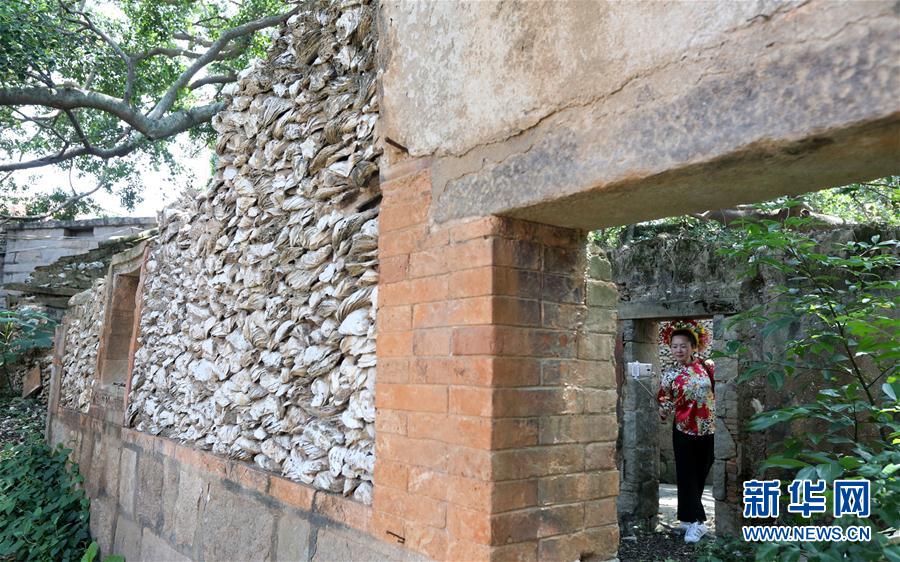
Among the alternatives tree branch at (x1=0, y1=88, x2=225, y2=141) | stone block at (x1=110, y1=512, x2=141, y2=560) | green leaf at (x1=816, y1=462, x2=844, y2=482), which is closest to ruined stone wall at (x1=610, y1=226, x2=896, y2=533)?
green leaf at (x1=816, y1=462, x2=844, y2=482)

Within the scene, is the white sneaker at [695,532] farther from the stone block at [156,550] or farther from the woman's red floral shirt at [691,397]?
the stone block at [156,550]

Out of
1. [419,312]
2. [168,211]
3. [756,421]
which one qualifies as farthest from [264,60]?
[756,421]

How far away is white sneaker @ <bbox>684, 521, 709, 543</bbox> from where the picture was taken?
18.9 feet

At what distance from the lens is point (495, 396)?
6.10 feet

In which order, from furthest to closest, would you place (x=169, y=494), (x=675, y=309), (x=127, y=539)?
(x=675, y=309), (x=127, y=539), (x=169, y=494)

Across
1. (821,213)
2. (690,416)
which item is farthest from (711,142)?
(821,213)

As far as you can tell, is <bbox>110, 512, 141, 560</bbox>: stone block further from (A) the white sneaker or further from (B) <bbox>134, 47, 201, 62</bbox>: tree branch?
(B) <bbox>134, 47, 201, 62</bbox>: tree branch

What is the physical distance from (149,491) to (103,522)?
1351mm

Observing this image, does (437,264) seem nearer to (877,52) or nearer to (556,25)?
(556,25)

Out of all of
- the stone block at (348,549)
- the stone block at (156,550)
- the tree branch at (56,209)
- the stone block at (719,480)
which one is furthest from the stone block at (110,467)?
the tree branch at (56,209)

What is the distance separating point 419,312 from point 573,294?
21.1 inches

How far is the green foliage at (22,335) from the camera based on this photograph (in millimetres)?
10789

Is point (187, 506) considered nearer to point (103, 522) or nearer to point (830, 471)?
point (103, 522)

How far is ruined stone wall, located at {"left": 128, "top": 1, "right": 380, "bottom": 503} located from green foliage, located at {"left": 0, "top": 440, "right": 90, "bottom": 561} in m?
2.15
